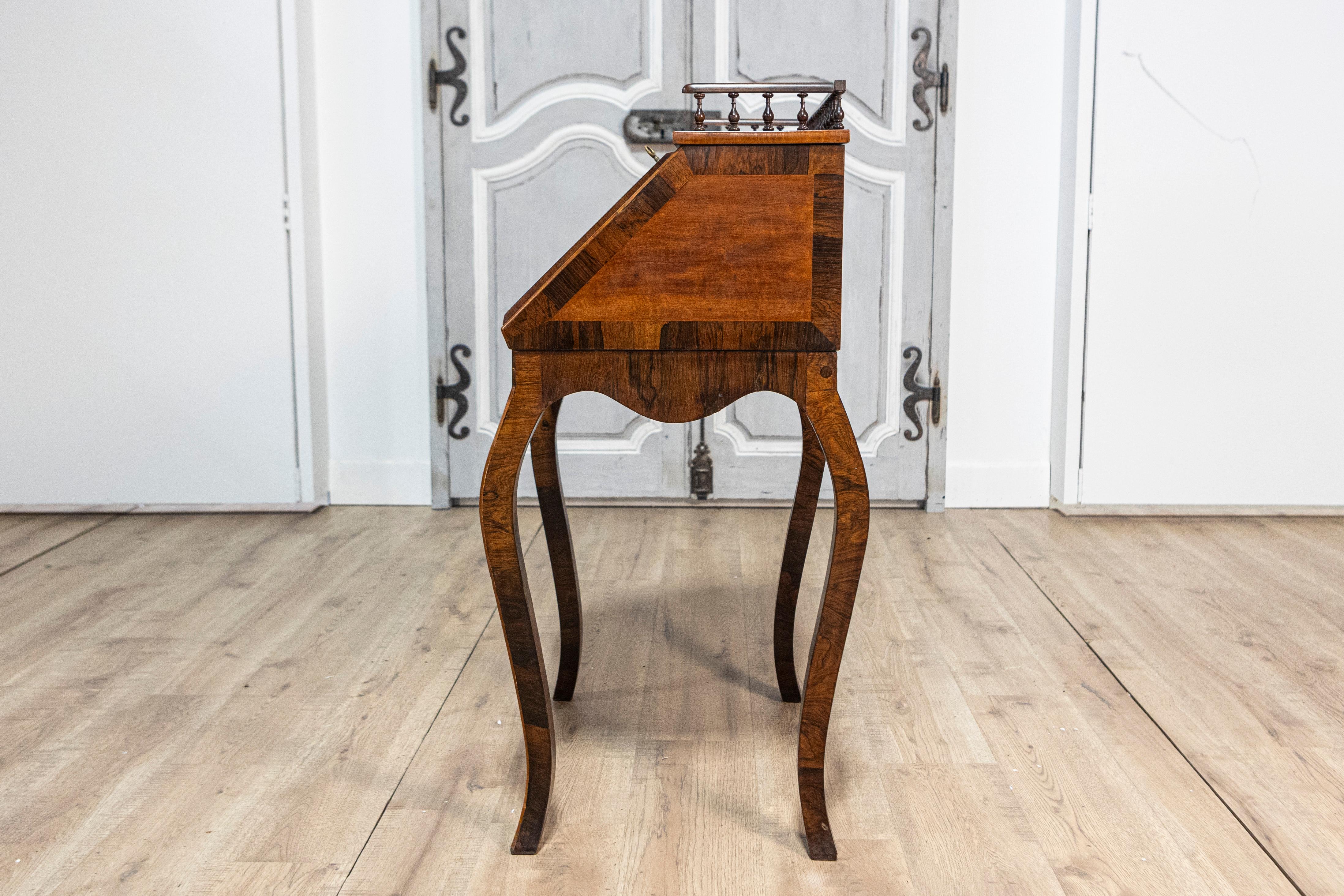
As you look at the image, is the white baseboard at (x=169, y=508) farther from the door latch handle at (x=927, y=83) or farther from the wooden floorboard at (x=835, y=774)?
the door latch handle at (x=927, y=83)

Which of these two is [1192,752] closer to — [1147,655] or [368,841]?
[1147,655]

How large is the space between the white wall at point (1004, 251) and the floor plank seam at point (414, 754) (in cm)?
162

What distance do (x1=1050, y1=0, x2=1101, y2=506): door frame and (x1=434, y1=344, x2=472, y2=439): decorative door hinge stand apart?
5.65ft

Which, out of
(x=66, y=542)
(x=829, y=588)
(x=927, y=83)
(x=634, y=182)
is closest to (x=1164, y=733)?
(x=829, y=588)

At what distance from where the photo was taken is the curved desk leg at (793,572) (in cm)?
166

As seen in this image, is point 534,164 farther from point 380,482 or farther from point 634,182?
point 380,482

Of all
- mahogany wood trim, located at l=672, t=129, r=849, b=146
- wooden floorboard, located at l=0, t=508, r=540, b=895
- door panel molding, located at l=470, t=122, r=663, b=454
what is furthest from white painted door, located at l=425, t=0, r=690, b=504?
mahogany wood trim, located at l=672, t=129, r=849, b=146

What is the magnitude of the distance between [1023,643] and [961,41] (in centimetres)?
179

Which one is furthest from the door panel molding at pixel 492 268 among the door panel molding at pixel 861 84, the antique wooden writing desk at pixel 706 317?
the antique wooden writing desk at pixel 706 317

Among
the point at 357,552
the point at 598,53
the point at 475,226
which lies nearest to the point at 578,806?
the point at 357,552

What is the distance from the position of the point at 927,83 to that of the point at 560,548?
1928 millimetres

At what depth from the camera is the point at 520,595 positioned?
1244 millimetres

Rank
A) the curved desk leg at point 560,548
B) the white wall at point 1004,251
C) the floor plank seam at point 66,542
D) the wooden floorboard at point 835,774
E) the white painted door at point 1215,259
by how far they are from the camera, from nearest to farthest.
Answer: the wooden floorboard at point 835,774 → the curved desk leg at point 560,548 → the floor plank seam at point 66,542 → the white painted door at point 1215,259 → the white wall at point 1004,251

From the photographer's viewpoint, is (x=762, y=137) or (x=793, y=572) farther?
(x=793, y=572)
